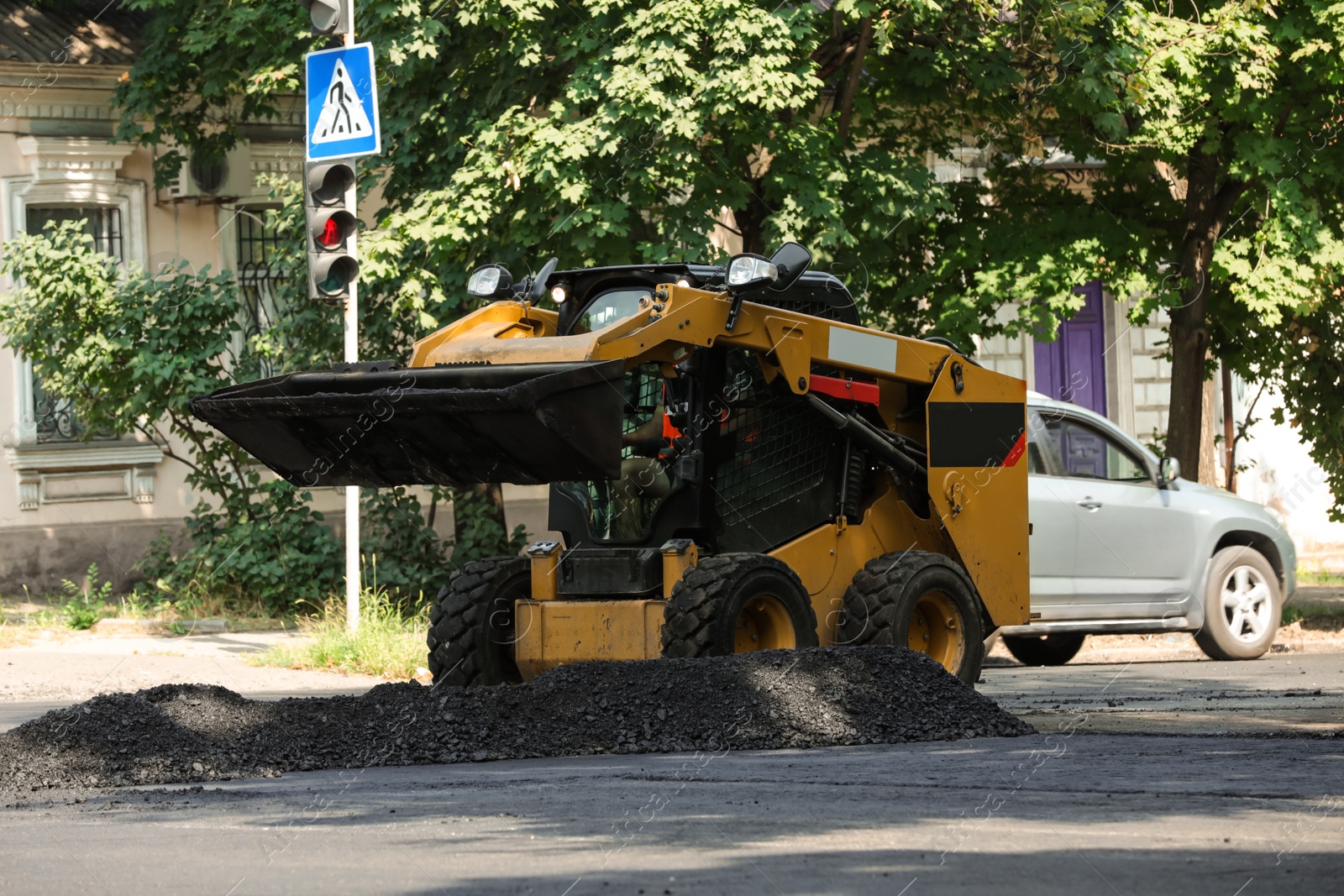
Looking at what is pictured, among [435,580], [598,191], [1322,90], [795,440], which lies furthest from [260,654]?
[1322,90]

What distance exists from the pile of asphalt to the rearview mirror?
1867 mm

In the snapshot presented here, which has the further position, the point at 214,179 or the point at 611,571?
the point at 214,179

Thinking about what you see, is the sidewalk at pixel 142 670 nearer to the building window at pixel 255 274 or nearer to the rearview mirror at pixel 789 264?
the rearview mirror at pixel 789 264

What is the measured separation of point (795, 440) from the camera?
33.2 ft

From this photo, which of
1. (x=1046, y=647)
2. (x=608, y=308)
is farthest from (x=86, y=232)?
(x=608, y=308)

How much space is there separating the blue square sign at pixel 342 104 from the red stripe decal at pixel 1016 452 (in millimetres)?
5114

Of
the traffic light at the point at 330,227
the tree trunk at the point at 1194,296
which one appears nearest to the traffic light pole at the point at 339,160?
the traffic light at the point at 330,227

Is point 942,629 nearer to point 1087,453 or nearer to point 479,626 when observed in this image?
point 479,626

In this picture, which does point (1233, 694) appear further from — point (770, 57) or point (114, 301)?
point (114, 301)

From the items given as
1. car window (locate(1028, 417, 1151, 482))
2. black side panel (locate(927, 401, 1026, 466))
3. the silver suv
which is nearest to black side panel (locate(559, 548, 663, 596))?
black side panel (locate(927, 401, 1026, 466))

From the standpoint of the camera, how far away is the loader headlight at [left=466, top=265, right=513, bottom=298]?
413 inches

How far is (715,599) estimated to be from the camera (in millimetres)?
8930

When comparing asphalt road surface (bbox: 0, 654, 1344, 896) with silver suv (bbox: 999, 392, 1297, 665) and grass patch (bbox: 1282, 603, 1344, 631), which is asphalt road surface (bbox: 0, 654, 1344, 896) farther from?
grass patch (bbox: 1282, 603, 1344, 631)

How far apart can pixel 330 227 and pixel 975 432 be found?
5.08 metres
